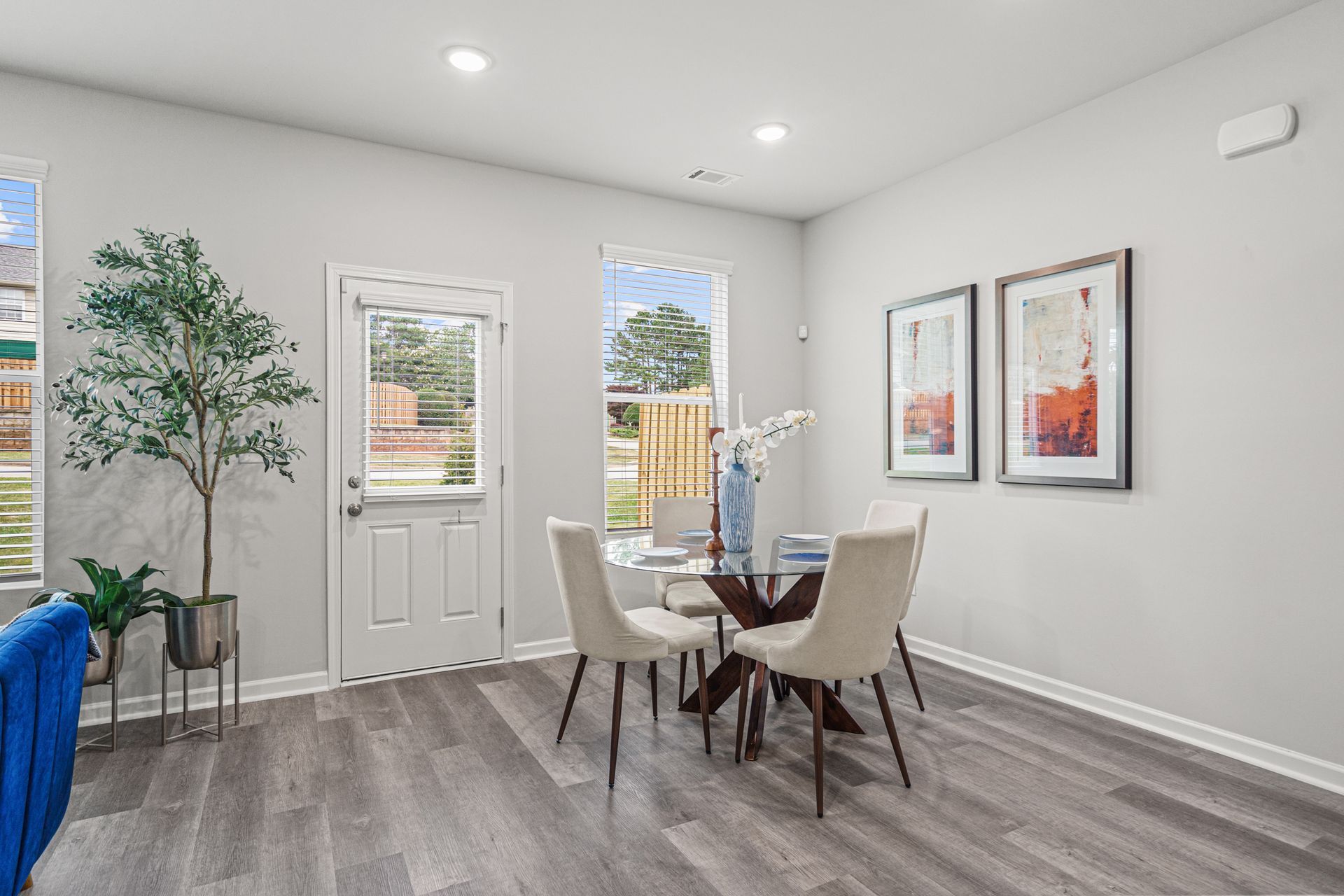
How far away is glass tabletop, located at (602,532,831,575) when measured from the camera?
2.73 metres

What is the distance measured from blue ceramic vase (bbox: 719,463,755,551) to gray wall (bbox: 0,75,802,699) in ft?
4.69

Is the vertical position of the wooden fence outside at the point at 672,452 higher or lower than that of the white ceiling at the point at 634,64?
lower

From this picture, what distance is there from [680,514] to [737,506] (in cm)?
90

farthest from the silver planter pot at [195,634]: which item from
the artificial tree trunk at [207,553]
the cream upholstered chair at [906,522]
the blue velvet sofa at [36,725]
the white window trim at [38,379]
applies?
the cream upholstered chair at [906,522]

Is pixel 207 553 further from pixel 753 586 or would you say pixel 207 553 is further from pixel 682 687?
pixel 753 586

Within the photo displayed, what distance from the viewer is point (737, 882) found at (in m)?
2.02

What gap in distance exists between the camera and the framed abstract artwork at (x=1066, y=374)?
324 centimetres

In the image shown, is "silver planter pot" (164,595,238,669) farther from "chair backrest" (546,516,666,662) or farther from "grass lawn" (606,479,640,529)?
"grass lawn" (606,479,640,529)

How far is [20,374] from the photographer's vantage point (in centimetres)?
308

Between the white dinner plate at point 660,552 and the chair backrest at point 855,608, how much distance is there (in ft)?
2.30

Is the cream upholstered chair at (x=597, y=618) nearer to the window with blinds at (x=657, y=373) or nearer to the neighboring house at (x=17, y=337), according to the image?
the window with blinds at (x=657, y=373)

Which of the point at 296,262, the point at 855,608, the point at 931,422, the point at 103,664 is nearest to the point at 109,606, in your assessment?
the point at 103,664

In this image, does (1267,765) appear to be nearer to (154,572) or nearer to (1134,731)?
(1134,731)

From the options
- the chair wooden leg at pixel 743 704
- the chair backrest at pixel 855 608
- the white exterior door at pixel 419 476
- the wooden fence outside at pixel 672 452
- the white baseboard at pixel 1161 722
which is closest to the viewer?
the chair backrest at pixel 855 608
